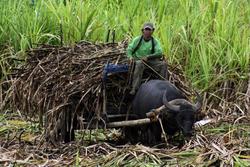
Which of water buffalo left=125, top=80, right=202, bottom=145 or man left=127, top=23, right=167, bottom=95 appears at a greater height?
man left=127, top=23, right=167, bottom=95

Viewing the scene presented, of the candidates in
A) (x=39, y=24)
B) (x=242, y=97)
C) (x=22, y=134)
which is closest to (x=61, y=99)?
(x=22, y=134)

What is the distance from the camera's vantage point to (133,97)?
7.11 metres

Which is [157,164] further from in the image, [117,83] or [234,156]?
[117,83]

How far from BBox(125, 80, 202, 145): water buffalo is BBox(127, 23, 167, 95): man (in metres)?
0.15

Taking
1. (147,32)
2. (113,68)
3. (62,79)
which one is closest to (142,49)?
(147,32)

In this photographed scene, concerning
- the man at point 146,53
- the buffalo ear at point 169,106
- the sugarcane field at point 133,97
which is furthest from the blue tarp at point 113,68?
the buffalo ear at point 169,106

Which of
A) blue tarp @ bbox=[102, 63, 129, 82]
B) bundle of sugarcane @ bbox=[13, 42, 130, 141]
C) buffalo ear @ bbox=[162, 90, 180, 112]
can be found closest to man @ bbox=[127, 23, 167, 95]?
blue tarp @ bbox=[102, 63, 129, 82]

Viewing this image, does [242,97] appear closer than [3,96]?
Yes

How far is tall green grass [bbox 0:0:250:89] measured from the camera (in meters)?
8.94

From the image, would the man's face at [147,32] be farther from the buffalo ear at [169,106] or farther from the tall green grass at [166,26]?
the tall green grass at [166,26]

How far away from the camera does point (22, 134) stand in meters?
7.92

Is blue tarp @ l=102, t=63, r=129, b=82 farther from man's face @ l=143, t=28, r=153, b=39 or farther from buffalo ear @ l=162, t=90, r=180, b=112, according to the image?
buffalo ear @ l=162, t=90, r=180, b=112

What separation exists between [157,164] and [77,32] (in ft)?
13.9

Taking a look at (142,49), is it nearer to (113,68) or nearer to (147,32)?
(147,32)
